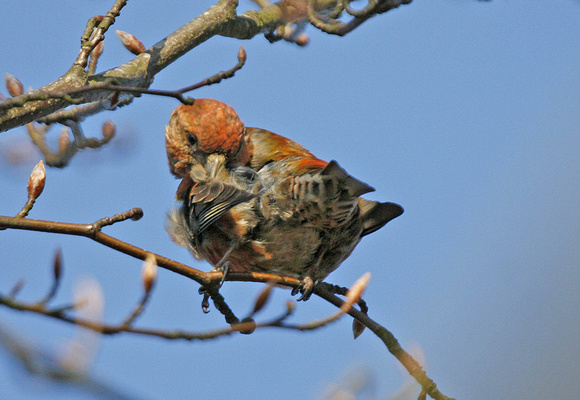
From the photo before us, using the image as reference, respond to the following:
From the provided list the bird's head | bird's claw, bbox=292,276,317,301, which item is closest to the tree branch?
the bird's head

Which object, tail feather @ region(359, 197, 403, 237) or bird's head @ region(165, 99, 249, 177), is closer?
bird's head @ region(165, 99, 249, 177)

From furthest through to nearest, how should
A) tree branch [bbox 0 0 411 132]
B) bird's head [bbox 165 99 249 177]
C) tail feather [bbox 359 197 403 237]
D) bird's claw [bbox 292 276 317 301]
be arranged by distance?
1. tail feather [bbox 359 197 403 237]
2. bird's head [bbox 165 99 249 177]
3. bird's claw [bbox 292 276 317 301]
4. tree branch [bbox 0 0 411 132]

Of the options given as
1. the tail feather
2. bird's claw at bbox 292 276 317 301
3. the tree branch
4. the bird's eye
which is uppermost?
the tree branch

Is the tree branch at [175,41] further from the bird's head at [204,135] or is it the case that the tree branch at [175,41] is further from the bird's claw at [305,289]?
the bird's claw at [305,289]

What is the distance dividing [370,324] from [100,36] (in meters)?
1.94

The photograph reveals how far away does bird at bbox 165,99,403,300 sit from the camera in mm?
3887

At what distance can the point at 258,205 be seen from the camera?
4.10 m

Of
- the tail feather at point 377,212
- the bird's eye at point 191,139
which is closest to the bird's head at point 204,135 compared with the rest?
the bird's eye at point 191,139

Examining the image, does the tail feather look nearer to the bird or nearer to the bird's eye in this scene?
the bird

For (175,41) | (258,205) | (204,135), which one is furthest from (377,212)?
(175,41)

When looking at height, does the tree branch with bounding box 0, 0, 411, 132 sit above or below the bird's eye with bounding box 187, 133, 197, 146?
above

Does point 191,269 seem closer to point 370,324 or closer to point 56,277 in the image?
point 56,277

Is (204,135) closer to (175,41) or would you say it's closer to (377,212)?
(175,41)

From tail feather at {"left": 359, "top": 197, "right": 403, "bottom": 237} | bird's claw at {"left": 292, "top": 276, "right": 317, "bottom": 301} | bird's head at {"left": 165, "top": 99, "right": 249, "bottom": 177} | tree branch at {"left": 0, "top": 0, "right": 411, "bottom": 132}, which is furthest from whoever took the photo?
tail feather at {"left": 359, "top": 197, "right": 403, "bottom": 237}
